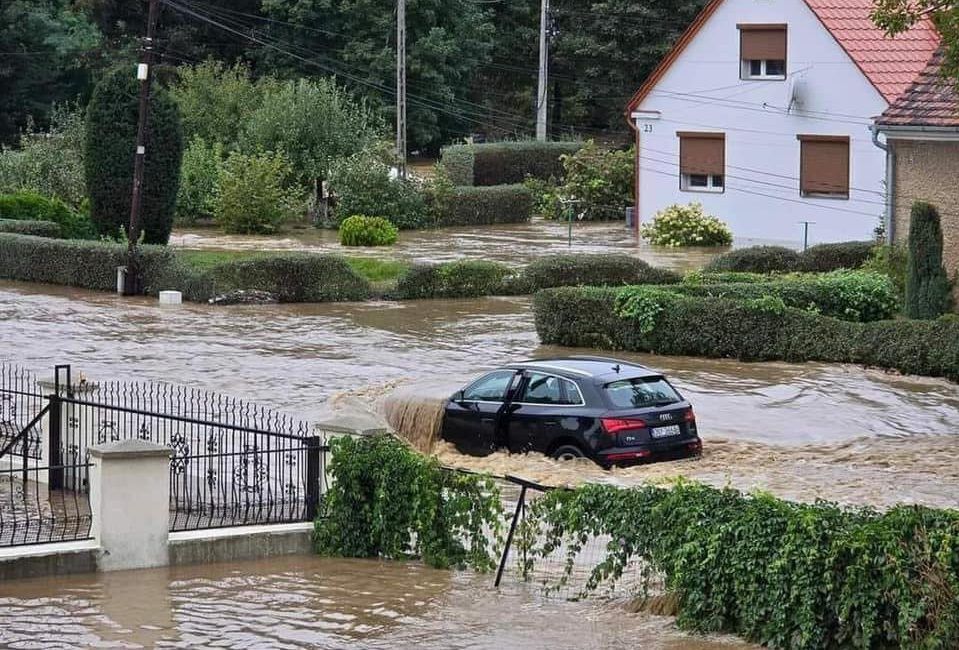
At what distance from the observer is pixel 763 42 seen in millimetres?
45312

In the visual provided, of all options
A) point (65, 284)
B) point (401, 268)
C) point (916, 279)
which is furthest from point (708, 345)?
point (65, 284)

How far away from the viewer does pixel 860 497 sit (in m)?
17.2

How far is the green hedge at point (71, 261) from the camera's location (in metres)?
35.6

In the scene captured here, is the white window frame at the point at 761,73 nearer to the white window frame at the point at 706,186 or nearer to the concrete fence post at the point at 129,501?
the white window frame at the point at 706,186

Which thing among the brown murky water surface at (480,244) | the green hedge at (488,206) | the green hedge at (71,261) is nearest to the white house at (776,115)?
the brown murky water surface at (480,244)

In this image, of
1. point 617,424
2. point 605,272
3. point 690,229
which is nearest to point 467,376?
point 617,424

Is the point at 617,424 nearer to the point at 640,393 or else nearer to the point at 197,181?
the point at 640,393

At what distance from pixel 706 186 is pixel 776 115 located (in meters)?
3.14

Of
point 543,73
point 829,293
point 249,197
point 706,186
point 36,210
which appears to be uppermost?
point 543,73

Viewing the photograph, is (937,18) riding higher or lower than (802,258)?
higher

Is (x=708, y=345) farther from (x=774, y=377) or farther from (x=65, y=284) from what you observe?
(x=65, y=284)

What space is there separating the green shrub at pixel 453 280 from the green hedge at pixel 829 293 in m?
6.83

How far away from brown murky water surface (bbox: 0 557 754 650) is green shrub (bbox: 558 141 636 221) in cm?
4356

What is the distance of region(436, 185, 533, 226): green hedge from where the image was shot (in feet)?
179
